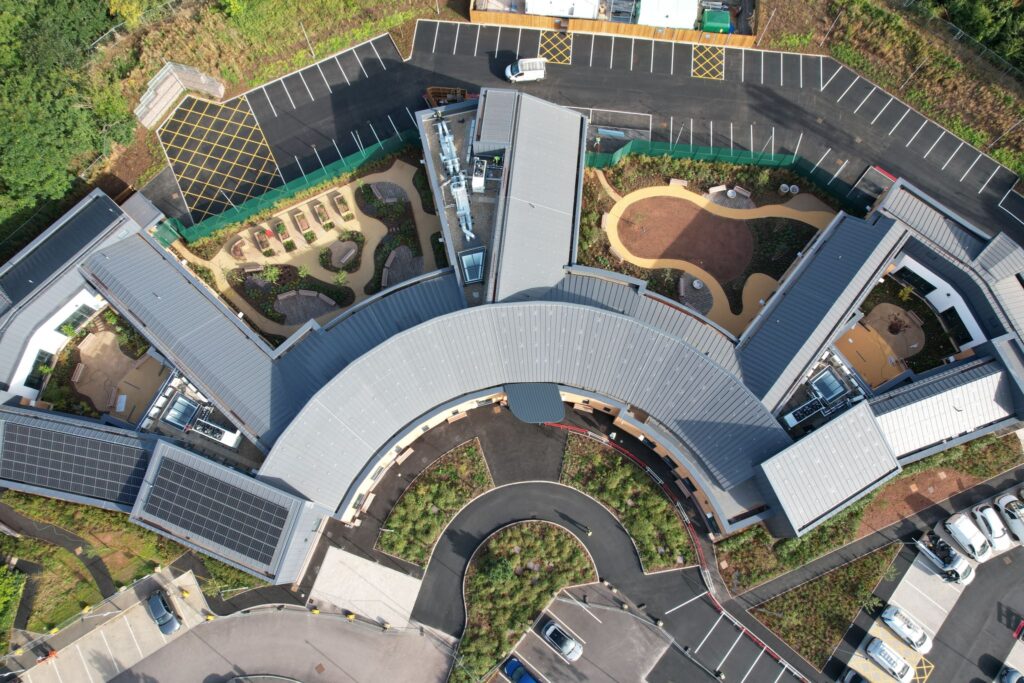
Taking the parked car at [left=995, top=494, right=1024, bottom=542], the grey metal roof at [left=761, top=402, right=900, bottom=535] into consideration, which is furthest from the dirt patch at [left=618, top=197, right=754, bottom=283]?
the parked car at [left=995, top=494, right=1024, bottom=542]

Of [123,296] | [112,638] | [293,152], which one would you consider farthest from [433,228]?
[112,638]

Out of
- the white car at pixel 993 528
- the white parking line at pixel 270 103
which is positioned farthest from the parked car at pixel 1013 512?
the white parking line at pixel 270 103

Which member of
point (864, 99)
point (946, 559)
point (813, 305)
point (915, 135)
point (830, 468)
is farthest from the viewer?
point (864, 99)

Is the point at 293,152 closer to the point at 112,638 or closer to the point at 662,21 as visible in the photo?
the point at 662,21

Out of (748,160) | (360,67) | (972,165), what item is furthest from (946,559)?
(360,67)

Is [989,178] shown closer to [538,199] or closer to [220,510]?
[538,199]

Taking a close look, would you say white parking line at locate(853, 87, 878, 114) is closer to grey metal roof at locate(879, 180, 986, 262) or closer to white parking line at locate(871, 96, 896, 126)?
white parking line at locate(871, 96, 896, 126)

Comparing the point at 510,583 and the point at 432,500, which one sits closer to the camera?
the point at 510,583
